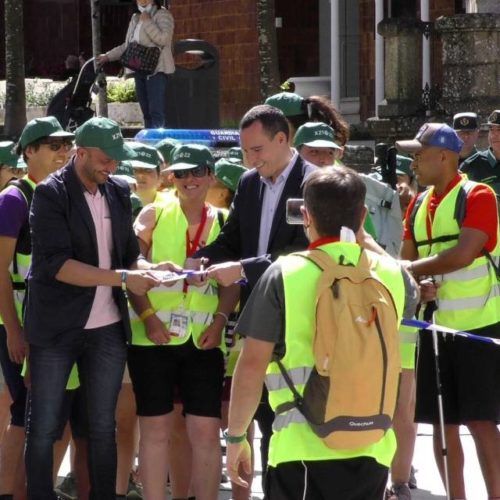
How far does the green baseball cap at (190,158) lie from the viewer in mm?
7688

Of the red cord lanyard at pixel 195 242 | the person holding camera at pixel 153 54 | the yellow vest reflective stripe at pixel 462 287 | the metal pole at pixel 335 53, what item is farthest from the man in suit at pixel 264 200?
the metal pole at pixel 335 53

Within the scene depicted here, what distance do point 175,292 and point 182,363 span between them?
0.35m

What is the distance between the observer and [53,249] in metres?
7.12

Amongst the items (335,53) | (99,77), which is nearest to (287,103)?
(99,77)

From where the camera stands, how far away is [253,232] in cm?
715

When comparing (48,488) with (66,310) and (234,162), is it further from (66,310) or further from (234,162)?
(234,162)

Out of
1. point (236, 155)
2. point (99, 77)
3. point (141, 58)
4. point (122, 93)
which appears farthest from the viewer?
point (122, 93)

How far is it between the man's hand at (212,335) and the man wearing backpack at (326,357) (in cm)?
198

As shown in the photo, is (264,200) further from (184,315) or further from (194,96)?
(194,96)

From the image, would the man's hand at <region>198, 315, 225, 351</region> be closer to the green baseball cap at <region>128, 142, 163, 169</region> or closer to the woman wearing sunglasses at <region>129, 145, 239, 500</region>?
the woman wearing sunglasses at <region>129, 145, 239, 500</region>

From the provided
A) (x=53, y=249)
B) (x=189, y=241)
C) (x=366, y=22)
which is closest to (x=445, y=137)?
(x=189, y=241)

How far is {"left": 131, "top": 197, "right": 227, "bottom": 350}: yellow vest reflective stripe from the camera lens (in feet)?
24.7

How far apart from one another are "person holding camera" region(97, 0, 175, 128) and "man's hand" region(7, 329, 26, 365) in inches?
372

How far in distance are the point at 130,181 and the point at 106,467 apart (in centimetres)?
185
